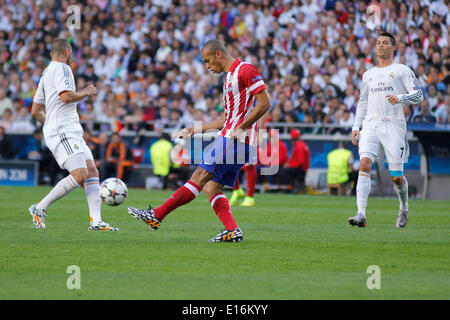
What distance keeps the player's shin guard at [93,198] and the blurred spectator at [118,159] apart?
12.6 meters

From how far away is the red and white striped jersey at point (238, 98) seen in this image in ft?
28.2

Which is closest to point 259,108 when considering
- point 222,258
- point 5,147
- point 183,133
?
point 183,133

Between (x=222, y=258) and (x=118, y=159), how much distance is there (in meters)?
15.6

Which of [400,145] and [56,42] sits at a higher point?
[56,42]

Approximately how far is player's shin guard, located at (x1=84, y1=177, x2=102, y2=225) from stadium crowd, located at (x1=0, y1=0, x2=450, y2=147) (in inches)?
450

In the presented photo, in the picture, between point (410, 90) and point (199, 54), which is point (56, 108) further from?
point (199, 54)

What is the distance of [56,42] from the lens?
32.6 feet

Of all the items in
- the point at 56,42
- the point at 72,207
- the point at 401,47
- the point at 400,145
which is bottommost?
the point at 72,207

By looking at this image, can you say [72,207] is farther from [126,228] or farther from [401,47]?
[401,47]

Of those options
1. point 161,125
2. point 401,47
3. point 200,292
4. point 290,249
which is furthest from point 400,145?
point 161,125

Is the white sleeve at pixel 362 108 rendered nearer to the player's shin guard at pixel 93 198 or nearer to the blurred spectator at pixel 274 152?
the player's shin guard at pixel 93 198

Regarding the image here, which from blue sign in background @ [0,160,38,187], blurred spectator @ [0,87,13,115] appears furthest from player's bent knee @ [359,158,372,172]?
blurred spectator @ [0,87,13,115]

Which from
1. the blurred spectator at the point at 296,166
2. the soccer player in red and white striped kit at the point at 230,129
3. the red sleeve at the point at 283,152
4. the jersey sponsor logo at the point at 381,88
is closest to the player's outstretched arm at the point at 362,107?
the jersey sponsor logo at the point at 381,88

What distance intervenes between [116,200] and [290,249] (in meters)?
3.53
